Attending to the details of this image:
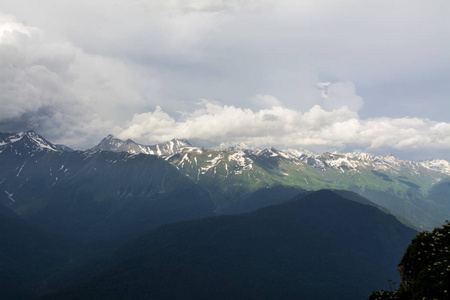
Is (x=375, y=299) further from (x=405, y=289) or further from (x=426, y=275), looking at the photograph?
(x=426, y=275)

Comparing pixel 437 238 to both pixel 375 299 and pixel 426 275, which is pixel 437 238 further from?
pixel 375 299

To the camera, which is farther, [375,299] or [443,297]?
[375,299]

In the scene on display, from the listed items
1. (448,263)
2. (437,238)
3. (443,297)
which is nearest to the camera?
(443,297)

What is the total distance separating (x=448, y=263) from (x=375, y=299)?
43.4 feet

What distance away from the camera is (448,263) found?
144ft

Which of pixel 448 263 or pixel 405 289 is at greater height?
pixel 448 263

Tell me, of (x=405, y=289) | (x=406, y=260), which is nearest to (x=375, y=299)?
(x=405, y=289)

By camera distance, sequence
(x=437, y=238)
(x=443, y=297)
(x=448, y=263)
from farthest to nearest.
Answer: (x=437, y=238)
(x=448, y=263)
(x=443, y=297)

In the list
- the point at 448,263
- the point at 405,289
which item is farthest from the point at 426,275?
the point at 405,289

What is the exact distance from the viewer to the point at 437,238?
165 ft

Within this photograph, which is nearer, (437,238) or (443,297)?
(443,297)

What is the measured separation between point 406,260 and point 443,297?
12689mm

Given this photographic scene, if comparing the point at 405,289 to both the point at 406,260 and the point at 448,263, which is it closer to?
the point at 406,260

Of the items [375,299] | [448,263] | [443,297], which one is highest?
[448,263]
